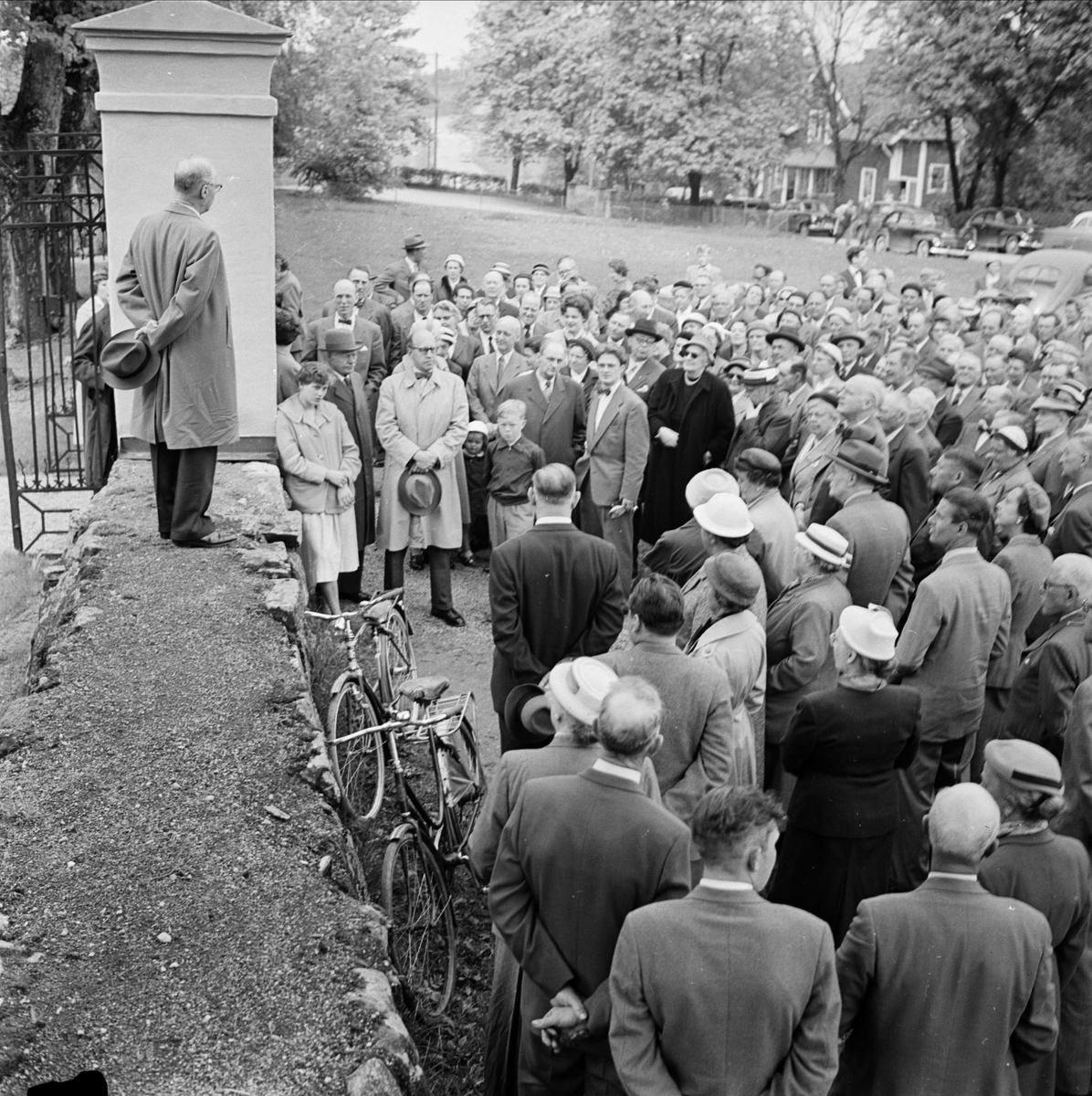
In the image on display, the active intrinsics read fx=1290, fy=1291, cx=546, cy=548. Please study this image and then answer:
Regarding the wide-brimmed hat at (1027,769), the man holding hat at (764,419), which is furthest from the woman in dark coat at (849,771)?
the man holding hat at (764,419)

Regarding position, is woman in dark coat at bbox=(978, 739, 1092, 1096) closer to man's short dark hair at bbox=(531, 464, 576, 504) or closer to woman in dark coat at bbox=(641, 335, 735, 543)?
man's short dark hair at bbox=(531, 464, 576, 504)

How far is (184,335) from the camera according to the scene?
246 inches

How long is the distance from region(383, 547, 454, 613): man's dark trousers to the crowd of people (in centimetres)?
3

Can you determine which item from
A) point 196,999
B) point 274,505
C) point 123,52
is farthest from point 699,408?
point 196,999

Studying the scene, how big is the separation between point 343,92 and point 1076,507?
36.7 meters

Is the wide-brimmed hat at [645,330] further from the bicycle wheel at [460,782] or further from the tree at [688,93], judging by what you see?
the tree at [688,93]

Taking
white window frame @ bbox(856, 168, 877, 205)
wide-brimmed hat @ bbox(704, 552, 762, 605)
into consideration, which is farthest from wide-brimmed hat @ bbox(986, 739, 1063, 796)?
white window frame @ bbox(856, 168, 877, 205)

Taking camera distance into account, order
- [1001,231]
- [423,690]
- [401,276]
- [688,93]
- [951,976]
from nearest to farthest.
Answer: [951,976]
[423,690]
[401,276]
[1001,231]
[688,93]

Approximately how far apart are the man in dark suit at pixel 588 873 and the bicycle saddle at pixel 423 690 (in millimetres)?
1766

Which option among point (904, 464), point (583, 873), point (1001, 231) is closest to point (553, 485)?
point (583, 873)

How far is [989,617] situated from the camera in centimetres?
583

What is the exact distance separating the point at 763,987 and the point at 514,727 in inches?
106

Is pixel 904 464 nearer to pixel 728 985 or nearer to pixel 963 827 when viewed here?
pixel 963 827

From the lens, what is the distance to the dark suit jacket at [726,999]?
118 inches
